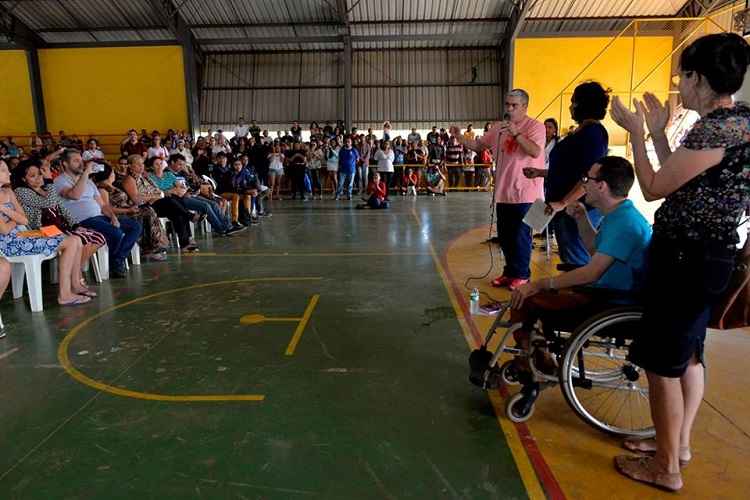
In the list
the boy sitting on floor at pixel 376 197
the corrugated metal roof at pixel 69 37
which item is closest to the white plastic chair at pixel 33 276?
the boy sitting on floor at pixel 376 197

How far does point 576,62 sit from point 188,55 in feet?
45.1

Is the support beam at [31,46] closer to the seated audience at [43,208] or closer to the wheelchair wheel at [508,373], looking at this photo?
the seated audience at [43,208]

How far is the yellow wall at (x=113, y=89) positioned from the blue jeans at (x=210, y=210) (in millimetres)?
12473

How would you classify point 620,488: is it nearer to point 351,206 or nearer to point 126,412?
point 126,412

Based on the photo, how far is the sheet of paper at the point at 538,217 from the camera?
322cm

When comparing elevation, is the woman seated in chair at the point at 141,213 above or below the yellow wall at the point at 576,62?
below

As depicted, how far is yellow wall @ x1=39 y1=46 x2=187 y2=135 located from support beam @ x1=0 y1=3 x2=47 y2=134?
219 millimetres

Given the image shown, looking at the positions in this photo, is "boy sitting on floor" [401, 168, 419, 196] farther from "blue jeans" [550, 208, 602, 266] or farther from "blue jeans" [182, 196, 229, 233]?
"blue jeans" [550, 208, 602, 266]

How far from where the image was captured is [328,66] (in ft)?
64.0

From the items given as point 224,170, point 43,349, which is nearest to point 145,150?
point 224,170

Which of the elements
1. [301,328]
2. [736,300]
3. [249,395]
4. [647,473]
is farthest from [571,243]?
[249,395]

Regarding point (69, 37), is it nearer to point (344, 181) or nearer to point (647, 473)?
point (344, 181)

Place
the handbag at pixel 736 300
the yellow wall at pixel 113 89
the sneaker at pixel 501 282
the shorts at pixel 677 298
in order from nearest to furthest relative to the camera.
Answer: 1. the shorts at pixel 677 298
2. the handbag at pixel 736 300
3. the sneaker at pixel 501 282
4. the yellow wall at pixel 113 89

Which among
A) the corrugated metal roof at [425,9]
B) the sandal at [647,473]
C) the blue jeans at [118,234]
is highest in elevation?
the corrugated metal roof at [425,9]
